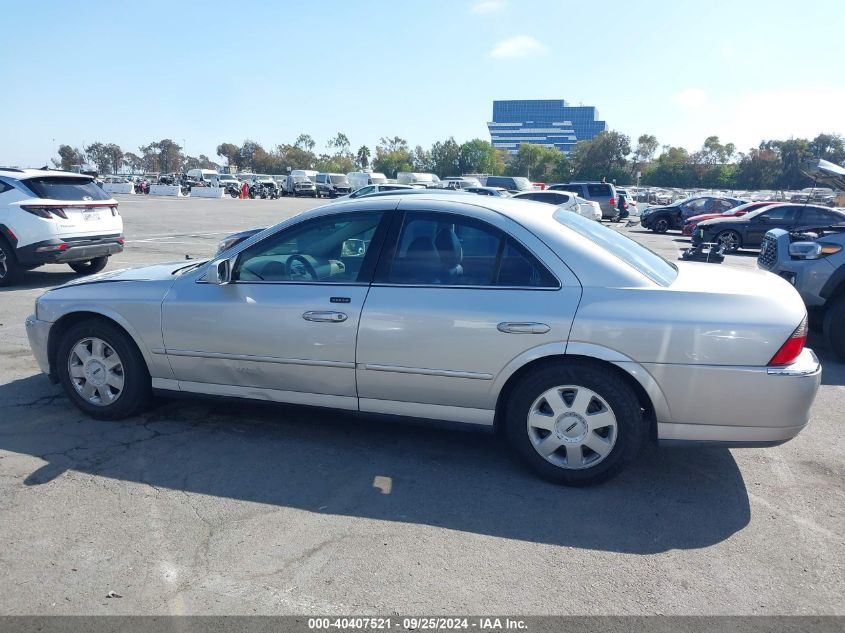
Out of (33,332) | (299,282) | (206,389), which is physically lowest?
(206,389)

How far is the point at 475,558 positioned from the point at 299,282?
6.69 feet

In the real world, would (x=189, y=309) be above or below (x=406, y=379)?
above

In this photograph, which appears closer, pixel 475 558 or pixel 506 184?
pixel 475 558

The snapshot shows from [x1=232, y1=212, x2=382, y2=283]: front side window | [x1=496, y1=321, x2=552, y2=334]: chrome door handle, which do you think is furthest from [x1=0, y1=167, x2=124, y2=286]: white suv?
[x1=496, y1=321, x2=552, y2=334]: chrome door handle

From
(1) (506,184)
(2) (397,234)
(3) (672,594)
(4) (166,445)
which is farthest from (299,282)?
(1) (506,184)

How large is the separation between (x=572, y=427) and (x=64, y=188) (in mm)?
9011

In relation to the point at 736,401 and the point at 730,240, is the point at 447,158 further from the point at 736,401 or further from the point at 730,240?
the point at 736,401

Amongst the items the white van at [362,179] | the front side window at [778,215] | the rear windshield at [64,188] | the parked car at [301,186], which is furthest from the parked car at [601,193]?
the parked car at [301,186]

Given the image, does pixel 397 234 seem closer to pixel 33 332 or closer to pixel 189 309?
pixel 189 309

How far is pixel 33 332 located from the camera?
488 cm

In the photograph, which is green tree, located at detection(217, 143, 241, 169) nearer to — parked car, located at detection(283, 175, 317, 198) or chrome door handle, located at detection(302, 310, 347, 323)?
parked car, located at detection(283, 175, 317, 198)

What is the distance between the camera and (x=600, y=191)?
98.2 ft

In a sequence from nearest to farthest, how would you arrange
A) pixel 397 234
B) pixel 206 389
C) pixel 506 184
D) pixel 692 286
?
pixel 692 286
pixel 397 234
pixel 206 389
pixel 506 184

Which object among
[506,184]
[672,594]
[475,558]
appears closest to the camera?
[672,594]
